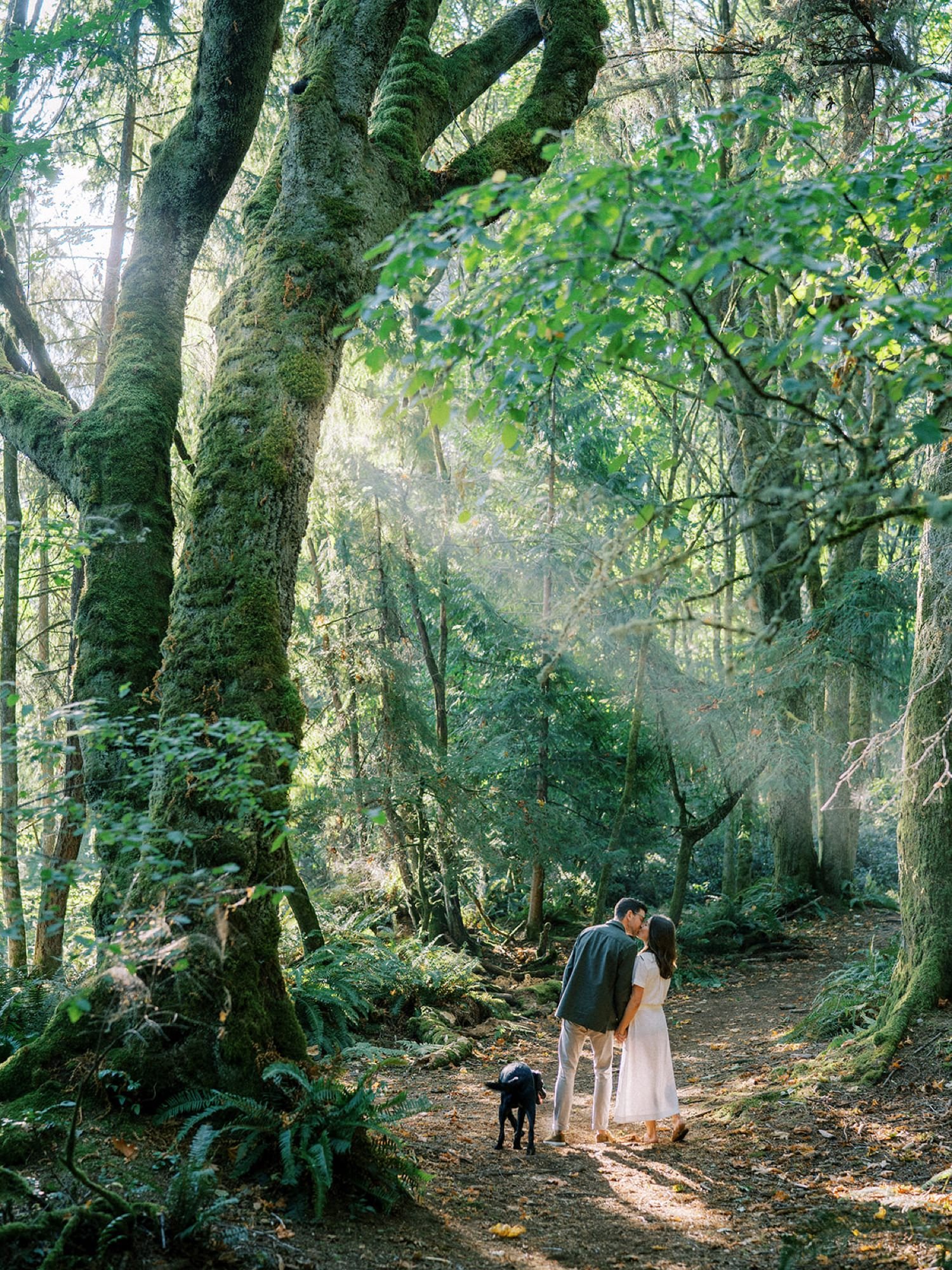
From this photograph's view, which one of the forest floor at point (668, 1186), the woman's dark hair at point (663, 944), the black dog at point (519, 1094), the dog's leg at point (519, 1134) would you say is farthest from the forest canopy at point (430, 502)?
the woman's dark hair at point (663, 944)

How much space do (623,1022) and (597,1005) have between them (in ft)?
0.90

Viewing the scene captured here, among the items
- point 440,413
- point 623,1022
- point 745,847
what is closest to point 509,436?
point 440,413

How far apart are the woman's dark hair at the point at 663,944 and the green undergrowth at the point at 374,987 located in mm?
2870

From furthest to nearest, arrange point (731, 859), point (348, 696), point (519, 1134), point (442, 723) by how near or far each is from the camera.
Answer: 1. point (731, 859)
2. point (442, 723)
3. point (348, 696)
4. point (519, 1134)

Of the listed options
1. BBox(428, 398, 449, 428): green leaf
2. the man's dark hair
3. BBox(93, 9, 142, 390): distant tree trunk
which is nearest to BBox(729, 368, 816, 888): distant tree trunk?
the man's dark hair

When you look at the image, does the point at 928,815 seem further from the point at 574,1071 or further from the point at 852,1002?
the point at 574,1071

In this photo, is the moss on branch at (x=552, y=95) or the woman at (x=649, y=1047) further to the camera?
the moss on branch at (x=552, y=95)

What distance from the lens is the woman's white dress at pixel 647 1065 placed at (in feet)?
20.0

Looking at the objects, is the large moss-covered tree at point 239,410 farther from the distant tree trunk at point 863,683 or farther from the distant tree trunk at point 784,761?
the distant tree trunk at point 863,683

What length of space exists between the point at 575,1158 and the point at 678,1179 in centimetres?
71

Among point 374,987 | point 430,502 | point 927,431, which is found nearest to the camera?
point 927,431

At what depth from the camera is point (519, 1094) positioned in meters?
5.61

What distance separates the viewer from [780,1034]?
8539mm

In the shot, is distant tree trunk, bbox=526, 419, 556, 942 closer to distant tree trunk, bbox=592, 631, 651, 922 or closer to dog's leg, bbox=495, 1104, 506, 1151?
distant tree trunk, bbox=592, 631, 651, 922
